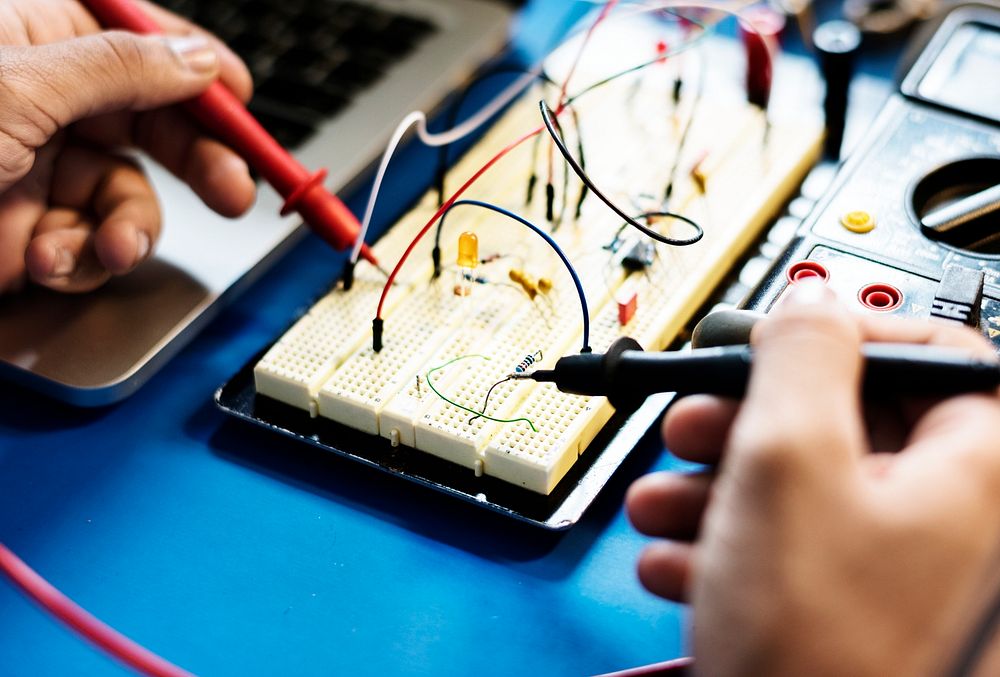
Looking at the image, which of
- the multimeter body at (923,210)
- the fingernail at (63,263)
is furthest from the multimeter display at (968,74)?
the fingernail at (63,263)

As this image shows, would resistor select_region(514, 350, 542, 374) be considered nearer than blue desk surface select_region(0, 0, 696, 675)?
No

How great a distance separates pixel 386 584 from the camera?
85 cm

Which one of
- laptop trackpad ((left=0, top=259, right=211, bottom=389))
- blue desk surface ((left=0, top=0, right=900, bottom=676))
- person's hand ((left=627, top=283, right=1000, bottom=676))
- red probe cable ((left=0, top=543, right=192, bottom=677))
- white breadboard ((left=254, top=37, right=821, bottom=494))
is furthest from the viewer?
laptop trackpad ((left=0, top=259, right=211, bottom=389))

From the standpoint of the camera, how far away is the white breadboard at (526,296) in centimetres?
91

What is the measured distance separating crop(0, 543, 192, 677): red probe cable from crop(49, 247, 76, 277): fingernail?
34 centimetres

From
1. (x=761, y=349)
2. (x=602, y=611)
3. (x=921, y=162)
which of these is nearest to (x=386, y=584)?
(x=602, y=611)

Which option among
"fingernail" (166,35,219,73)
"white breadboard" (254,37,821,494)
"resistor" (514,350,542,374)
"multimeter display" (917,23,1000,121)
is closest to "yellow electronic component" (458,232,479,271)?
"white breadboard" (254,37,821,494)

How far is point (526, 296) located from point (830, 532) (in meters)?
0.52

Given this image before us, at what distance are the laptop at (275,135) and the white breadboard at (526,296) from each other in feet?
0.44

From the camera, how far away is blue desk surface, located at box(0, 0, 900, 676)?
2.63 feet

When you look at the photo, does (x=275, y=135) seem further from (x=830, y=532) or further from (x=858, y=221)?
(x=830, y=532)

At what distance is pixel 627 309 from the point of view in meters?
0.99

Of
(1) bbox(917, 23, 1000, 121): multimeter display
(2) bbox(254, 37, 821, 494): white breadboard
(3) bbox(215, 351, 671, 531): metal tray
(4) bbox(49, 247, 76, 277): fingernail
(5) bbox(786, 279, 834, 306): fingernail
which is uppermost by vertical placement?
(5) bbox(786, 279, 834, 306): fingernail

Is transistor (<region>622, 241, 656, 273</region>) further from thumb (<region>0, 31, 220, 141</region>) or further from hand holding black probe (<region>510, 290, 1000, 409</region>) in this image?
thumb (<region>0, 31, 220, 141</region>)
